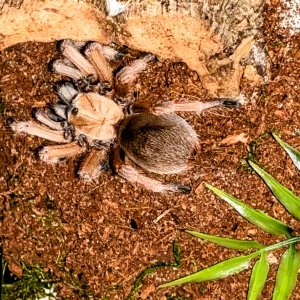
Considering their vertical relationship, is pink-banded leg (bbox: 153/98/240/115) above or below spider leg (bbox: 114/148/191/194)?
above

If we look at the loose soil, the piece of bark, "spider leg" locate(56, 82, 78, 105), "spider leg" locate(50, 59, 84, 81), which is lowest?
the loose soil

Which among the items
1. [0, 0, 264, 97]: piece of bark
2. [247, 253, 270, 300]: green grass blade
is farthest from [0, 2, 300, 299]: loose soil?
[247, 253, 270, 300]: green grass blade

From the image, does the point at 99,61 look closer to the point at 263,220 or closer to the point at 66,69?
the point at 66,69

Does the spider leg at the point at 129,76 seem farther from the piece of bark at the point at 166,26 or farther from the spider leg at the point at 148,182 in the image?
the spider leg at the point at 148,182

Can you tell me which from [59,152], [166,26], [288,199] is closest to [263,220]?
[288,199]

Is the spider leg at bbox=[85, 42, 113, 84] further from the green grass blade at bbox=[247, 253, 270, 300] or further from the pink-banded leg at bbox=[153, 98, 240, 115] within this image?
the green grass blade at bbox=[247, 253, 270, 300]

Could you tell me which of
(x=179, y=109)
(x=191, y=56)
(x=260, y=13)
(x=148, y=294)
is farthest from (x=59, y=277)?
(x=260, y=13)

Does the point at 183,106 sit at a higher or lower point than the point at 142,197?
higher
